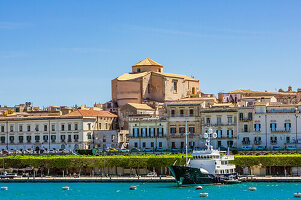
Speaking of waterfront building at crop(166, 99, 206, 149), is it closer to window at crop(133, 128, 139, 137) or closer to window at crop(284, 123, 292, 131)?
window at crop(133, 128, 139, 137)

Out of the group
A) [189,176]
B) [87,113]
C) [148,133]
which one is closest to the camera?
[189,176]

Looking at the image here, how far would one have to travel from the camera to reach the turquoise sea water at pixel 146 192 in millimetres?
69438

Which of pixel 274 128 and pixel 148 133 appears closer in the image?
pixel 274 128

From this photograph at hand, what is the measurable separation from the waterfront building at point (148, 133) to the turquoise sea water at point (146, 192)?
55.0 ft

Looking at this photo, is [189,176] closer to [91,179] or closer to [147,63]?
[91,179]

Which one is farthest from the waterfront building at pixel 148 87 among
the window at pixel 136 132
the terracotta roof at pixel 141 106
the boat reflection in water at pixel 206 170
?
the boat reflection in water at pixel 206 170

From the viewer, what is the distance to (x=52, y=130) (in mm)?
105000

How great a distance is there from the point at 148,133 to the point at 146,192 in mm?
25973

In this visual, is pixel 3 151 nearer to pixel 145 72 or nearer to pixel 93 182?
pixel 93 182

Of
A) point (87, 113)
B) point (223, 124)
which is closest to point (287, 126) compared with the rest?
point (223, 124)

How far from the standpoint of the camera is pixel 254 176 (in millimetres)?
83938

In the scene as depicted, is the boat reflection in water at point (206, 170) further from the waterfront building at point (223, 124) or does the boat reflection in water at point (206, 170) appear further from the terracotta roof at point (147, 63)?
the terracotta roof at point (147, 63)

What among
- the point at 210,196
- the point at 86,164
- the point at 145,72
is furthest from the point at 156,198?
Result: the point at 145,72

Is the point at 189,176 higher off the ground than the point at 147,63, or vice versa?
the point at 147,63
